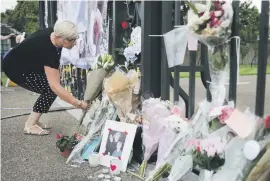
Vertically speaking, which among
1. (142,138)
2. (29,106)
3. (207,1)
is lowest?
(29,106)

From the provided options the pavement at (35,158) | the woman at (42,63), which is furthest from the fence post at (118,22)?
the pavement at (35,158)

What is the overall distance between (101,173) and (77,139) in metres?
0.60

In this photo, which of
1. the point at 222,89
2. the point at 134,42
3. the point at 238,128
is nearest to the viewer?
the point at 238,128

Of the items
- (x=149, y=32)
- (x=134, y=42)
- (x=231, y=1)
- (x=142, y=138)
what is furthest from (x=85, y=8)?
(x=231, y=1)

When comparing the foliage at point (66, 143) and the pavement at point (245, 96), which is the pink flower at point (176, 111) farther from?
the foliage at point (66, 143)

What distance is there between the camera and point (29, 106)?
6445 millimetres

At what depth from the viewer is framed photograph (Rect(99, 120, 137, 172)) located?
307cm

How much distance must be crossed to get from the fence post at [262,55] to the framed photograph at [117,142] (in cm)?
114

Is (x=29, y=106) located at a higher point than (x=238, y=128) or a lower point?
lower

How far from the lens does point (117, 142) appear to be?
124 inches

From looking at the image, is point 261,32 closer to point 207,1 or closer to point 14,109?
point 207,1

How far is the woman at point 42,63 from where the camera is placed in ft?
11.7

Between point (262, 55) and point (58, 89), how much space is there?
198cm

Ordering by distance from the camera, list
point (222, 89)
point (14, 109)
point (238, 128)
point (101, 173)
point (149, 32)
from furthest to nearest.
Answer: point (14, 109), point (149, 32), point (101, 173), point (222, 89), point (238, 128)
